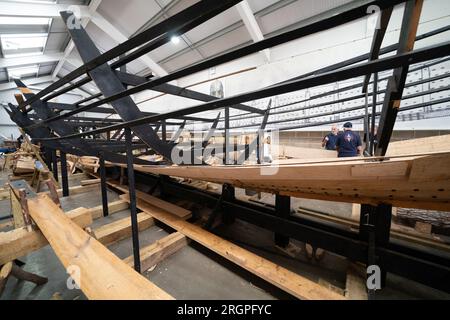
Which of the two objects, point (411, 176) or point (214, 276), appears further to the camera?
point (214, 276)

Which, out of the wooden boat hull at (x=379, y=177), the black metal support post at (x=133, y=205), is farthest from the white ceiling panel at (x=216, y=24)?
the wooden boat hull at (x=379, y=177)

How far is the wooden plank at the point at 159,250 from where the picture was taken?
4.34 feet

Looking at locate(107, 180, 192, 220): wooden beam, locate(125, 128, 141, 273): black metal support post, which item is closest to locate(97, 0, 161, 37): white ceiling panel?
locate(107, 180, 192, 220): wooden beam

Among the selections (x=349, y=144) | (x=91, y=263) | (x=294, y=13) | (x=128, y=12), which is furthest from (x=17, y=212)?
(x=128, y=12)

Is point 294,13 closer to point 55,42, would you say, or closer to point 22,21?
point 22,21

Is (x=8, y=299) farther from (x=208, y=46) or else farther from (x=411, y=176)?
(x=208, y=46)

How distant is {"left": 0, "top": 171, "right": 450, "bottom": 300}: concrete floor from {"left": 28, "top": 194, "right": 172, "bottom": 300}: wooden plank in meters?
0.48

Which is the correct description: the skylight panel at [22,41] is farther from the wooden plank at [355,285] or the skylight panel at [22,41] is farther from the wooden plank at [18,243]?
the wooden plank at [355,285]

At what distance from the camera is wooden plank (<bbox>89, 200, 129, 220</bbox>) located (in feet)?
6.98

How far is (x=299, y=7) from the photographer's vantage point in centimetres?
420

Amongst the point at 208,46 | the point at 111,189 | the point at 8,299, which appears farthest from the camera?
the point at 208,46

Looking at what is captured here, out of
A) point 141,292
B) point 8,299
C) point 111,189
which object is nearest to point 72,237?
point 141,292
